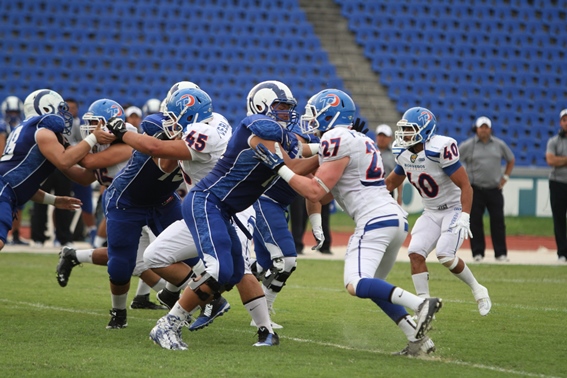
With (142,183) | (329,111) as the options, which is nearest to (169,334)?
(142,183)

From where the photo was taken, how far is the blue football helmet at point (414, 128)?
7.06 meters

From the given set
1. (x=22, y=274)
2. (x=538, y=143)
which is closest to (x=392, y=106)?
(x=538, y=143)

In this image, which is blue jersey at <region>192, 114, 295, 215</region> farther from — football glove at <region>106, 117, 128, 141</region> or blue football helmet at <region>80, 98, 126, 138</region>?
blue football helmet at <region>80, 98, 126, 138</region>

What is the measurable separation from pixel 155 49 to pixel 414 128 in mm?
12331

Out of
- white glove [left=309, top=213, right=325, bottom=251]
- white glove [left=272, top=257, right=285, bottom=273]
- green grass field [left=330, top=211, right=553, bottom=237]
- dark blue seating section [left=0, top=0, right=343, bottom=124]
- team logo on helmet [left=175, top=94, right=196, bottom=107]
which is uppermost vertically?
team logo on helmet [left=175, top=94, right=196, bottom=107]

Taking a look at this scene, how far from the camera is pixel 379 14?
2000 centimetres

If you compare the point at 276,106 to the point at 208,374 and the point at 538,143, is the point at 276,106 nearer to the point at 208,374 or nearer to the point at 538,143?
the point at 208,374

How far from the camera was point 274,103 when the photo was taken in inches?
230

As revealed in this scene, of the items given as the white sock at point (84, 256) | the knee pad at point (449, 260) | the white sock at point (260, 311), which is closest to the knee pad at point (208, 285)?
the white sock at point (260, 311)

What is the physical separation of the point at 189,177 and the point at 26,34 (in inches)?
518

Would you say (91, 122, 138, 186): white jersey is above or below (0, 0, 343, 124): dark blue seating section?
above

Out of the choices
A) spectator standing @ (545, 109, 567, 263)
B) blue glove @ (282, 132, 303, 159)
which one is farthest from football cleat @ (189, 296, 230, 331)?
spectator standing @ (545, 109, 567, 263)

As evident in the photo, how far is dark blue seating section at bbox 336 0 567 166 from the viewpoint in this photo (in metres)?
19.4

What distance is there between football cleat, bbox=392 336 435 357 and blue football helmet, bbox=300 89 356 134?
144 centimetres
